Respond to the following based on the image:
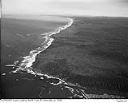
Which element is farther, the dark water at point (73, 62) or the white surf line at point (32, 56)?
the white surf line at point (32, 56)

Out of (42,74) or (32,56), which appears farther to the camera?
(32,56)

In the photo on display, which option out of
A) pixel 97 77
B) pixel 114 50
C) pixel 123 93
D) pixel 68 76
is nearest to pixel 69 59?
pixel 68 76

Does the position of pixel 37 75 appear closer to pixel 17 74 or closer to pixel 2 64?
pixel 17 74

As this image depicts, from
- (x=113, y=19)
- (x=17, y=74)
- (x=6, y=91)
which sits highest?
(x=113, y=19)

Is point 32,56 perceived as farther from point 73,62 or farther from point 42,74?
point 73,62

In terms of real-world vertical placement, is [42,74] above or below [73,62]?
below

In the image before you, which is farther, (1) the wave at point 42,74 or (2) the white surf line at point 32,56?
(2) the white surf line at point 32,56

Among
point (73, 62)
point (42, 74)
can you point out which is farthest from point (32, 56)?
point (73, 62)

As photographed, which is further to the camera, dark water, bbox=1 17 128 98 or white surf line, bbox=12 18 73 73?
white surf line, bbox=12 18 73 73
